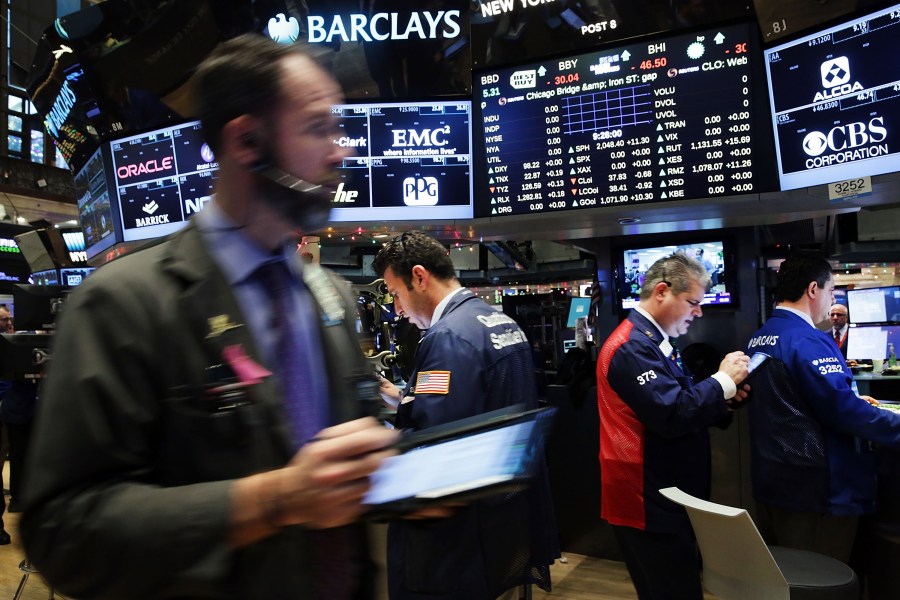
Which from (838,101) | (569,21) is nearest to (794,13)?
(838,101)

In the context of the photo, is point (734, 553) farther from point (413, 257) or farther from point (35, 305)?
point (35, 305)

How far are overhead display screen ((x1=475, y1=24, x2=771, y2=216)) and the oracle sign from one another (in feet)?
6.71

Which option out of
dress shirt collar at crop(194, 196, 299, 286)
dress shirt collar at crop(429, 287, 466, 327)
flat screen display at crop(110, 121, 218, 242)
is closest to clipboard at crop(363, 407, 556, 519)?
dress shirt collar at crop(194, 196, 299, 286)

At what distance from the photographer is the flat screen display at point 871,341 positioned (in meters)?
6.62

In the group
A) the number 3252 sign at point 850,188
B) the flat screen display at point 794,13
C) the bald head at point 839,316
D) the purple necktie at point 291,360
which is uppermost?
the flat screen display at point 794,13

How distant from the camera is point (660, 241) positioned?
486cm

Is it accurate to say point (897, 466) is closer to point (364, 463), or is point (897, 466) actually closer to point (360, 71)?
point (364, 463)

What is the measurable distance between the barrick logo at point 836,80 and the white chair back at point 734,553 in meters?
1.98

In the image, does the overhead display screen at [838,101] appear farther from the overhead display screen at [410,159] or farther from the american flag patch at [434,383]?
the american flag patch at [434,383]

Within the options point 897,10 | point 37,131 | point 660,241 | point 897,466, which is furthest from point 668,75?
point 37,131

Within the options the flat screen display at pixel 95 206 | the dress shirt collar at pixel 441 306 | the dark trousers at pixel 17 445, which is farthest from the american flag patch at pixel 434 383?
the dark trousers at pixel 17 445

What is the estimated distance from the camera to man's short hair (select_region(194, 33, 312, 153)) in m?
0.89

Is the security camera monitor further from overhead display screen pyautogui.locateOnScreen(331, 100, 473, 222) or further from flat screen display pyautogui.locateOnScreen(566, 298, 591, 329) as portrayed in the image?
flat screen display pyautogui.locateOnScreen(566, 298, 591, 329)

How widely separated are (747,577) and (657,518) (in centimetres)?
38
